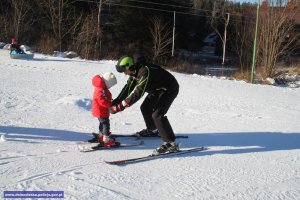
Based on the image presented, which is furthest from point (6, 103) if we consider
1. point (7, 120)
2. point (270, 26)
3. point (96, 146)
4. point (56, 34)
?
point (56, 34)

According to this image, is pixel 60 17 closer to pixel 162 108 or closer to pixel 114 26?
pixel 114 26

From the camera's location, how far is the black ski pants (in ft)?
17.8

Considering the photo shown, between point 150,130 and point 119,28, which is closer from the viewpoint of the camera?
point 150,130

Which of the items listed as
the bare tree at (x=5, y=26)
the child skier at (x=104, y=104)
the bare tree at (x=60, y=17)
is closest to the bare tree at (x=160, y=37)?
the bare tree at (x=60, y=17)

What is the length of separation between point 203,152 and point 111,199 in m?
2.22

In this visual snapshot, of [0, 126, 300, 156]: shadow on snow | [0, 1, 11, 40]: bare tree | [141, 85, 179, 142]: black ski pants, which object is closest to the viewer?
[141, 85, 179, 142]: black ski pants

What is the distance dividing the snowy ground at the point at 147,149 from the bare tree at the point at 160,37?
23.3 metres

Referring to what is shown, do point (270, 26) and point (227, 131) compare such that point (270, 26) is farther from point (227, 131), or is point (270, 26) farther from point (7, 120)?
point (7, 120)

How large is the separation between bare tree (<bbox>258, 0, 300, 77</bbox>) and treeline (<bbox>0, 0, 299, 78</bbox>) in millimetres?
7759

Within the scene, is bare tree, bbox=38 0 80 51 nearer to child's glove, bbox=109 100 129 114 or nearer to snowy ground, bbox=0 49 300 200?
snowy ground, bbox=0 49 300 200

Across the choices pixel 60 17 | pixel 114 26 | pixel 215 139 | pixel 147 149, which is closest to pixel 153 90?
pixel 147 149

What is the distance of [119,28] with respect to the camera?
117 ft

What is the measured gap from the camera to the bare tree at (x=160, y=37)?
110 ft

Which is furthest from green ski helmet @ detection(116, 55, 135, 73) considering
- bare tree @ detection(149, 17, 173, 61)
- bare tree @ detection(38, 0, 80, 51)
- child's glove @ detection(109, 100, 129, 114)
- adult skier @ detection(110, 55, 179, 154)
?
bare tree @ detection(149, 17, 173, 61)
